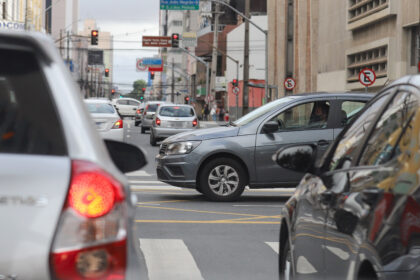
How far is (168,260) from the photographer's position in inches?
343

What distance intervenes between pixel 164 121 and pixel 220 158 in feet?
64.0

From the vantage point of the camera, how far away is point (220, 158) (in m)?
14.2

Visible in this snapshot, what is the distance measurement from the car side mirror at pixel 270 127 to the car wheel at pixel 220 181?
2.32ft

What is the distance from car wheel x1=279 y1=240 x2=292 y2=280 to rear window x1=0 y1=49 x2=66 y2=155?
9.69 ft

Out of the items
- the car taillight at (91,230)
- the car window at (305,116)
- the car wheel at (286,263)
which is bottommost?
the car wheel at (286,263)

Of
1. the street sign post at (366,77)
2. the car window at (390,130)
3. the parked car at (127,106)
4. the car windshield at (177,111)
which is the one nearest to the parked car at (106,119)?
the car windshield at (177,111)

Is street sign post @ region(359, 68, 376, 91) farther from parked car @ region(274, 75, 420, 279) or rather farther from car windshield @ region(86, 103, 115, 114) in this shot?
parked car @ region(274, 75, 420, 279)

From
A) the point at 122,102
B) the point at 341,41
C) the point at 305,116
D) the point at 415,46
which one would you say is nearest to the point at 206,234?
the point at 305,116

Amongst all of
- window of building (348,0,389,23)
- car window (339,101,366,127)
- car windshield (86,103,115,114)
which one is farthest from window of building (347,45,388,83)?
car window (339,101,366,127)

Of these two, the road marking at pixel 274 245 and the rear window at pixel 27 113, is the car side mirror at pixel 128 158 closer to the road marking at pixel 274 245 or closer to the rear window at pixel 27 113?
the rear window at pixel 27 113

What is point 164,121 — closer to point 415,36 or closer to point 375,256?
point 415,36

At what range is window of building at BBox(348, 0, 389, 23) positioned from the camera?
41.9m

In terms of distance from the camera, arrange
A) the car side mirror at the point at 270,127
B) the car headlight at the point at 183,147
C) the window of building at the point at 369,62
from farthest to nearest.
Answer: the window of building at the point at 369,62 → the car headlight at the point at 183,147 → the car side mirror at the point at 270,127

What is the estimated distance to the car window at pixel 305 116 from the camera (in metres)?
14.0
